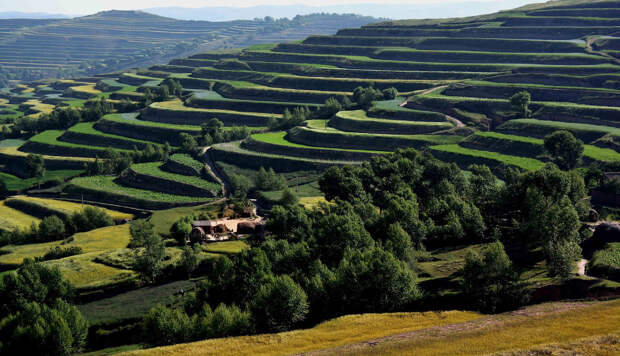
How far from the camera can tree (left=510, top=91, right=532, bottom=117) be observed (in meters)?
132

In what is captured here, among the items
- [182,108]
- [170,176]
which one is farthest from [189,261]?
[182,108]

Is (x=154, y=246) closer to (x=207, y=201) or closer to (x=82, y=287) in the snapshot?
(x=82, y=287)

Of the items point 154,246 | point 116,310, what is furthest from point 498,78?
point 116,310

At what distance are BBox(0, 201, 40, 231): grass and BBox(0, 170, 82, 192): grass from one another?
14.9 meters

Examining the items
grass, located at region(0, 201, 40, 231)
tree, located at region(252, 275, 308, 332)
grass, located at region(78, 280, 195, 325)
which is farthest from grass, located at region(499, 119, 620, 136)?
grass, located at region(0, 201, 40, 231)

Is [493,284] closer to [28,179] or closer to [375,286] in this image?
[375,286]

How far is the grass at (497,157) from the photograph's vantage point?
4139 inches

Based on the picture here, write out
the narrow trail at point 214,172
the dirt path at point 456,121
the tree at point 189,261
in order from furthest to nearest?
the dirt path at point 456,121, the narrow trail at point 214,172, the tree at point 189,261

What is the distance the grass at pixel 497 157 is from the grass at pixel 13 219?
81.8 m

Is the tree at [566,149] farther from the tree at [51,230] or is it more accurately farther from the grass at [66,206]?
the tree at [51,230]

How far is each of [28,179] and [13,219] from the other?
108 ft

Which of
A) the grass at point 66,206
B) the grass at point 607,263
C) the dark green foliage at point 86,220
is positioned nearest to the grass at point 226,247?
the dark green foliage at point 86,220

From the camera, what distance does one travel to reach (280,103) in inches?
6772

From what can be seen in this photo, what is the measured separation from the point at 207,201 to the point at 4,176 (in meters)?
64.5
